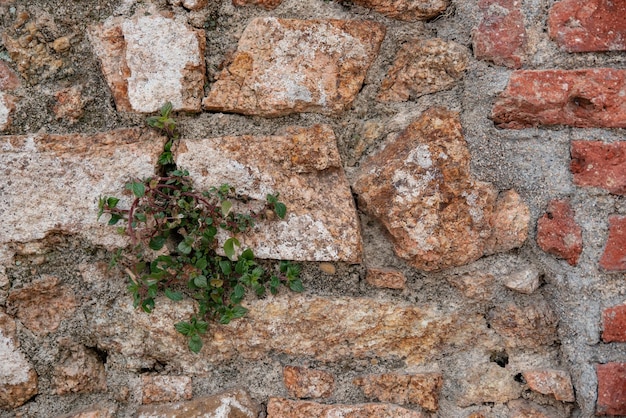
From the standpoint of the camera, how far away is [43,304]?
1.14 meters

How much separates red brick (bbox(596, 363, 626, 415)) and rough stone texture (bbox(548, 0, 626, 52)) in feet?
1.97

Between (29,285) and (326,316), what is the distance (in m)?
0.59

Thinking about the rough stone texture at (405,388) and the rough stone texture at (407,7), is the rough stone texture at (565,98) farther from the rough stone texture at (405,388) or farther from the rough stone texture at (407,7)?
the rough stone texture at (405,388)

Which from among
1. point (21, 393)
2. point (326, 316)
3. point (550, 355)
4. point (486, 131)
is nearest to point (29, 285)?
point (21, 393)

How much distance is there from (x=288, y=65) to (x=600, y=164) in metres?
0.62

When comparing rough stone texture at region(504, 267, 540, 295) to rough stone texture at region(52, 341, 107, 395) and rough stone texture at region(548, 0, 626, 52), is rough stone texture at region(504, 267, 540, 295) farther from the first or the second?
rough stone texture at region(52, 341, 107, 395)

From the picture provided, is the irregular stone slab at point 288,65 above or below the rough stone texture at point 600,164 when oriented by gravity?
above

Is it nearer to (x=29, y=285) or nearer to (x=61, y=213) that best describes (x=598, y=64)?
(x=61, y=213)

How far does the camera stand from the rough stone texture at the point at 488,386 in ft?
3.76

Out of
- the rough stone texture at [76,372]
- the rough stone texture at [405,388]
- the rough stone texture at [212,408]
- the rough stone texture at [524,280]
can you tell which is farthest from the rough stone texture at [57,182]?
the rough stone texture at [524,280]

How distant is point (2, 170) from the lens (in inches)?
42.8

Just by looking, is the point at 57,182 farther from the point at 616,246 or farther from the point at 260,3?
A: the point at 616,246

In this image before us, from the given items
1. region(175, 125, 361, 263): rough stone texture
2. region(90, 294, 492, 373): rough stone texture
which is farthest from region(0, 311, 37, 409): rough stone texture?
region(175, 125, 361, 263): rough stone texture

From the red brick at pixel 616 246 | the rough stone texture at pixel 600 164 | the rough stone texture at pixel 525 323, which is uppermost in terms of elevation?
the rough stone texture at pixel 600 164
